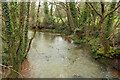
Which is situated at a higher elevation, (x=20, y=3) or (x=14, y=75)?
(x=20, y=3)

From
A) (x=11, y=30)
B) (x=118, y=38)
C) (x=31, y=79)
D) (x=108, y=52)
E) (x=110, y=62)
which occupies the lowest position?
(x=31, y=79)

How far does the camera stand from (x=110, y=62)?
709 cm

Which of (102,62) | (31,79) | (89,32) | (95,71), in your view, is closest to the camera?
(31,79)

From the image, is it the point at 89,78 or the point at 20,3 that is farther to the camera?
the point at 89,78

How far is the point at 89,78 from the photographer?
5.81m

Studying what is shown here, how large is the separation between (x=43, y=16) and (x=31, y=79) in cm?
2442

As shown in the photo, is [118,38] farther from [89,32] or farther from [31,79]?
[31,79]

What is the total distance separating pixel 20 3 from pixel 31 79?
4343mm

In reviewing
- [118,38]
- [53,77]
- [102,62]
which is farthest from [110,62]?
[53,77]

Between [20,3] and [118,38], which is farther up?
[20,3]

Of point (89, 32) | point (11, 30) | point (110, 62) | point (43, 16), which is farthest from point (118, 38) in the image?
point (43, 16)

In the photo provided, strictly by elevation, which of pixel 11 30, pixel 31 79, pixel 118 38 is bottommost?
pixel 31 79

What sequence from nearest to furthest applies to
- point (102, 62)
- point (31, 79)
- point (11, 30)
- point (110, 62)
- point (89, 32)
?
point (11, 30) → point (31, 79) → point (110, 62) → point (102, 62) → point (89, 32)

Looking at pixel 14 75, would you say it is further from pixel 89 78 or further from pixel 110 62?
pixel 110 62
